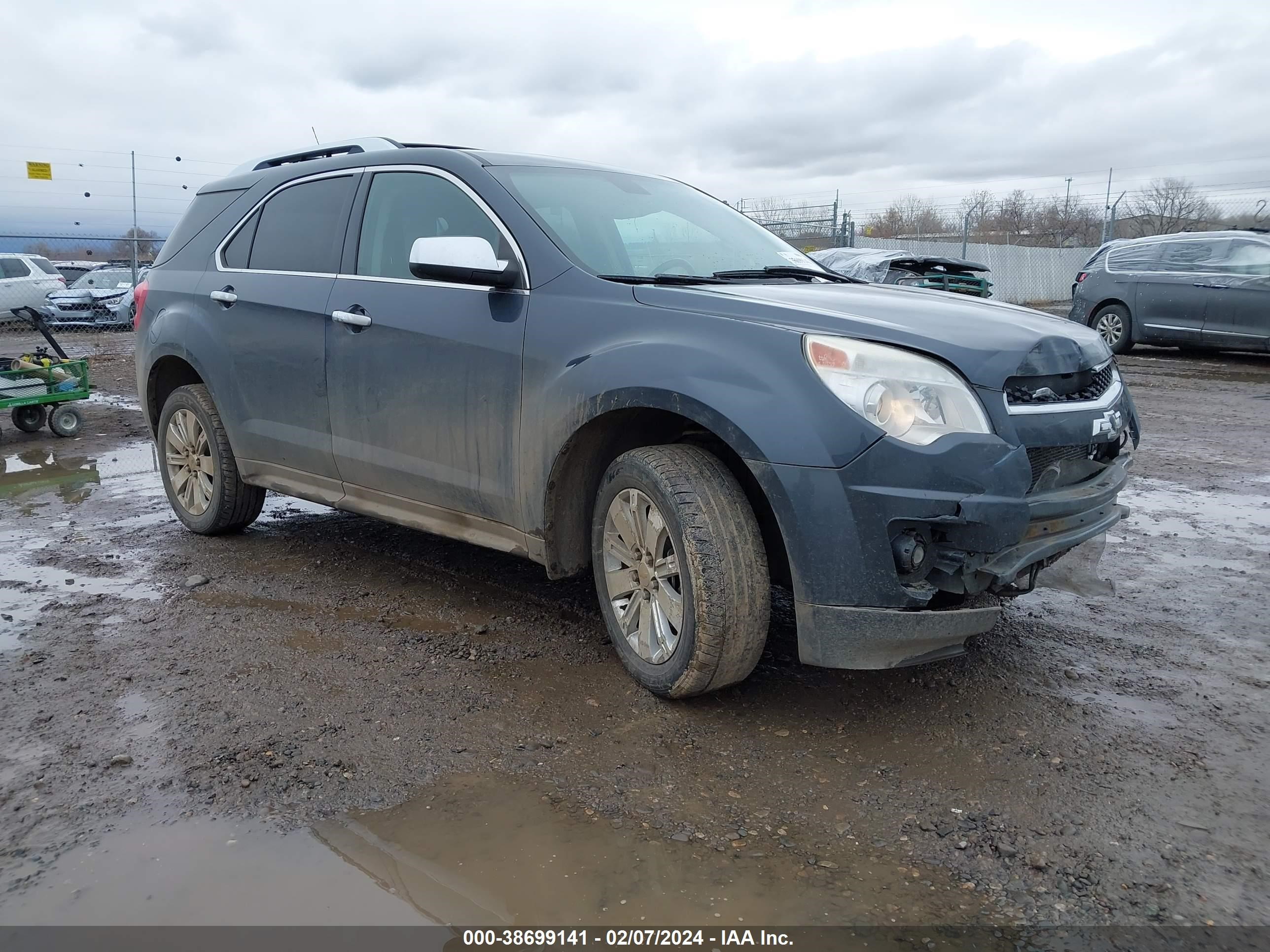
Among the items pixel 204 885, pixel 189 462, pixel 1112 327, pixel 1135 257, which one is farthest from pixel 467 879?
pixel 1135 257

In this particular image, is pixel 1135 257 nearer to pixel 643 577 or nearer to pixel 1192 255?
pixel 1192 255

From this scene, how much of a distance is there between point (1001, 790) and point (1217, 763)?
652mm

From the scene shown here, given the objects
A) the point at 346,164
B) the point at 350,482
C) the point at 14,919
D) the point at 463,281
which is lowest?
the point at 14,919

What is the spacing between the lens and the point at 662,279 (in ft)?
11.5

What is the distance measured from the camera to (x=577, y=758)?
2889mm

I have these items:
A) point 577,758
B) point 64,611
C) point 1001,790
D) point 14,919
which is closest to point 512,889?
point 577,758

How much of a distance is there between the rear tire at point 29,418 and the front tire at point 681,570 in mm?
7093

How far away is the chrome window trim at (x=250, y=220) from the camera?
4309 millimetres

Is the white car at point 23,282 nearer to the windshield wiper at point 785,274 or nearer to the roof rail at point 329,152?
the roof rail at point 329,152

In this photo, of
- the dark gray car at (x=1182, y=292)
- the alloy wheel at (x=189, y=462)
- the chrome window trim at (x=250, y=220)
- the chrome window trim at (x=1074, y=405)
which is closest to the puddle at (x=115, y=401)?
the alloy wheel at (x=189, y=462)

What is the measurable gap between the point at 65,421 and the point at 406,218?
5722 mm

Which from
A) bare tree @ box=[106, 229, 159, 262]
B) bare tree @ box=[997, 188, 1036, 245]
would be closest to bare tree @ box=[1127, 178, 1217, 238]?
bare tree @ box=[997, 188, 1036, 245]

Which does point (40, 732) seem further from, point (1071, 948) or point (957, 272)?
point (957, 272)

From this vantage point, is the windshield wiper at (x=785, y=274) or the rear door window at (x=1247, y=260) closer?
the windshield wiper at (x=785, y=274)
